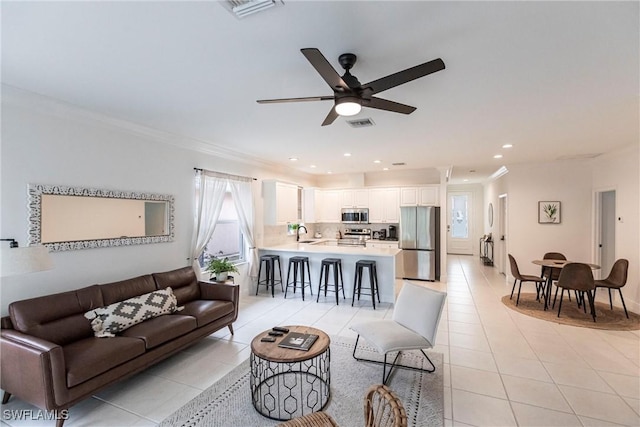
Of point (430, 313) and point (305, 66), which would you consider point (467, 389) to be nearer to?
point (430, 313)

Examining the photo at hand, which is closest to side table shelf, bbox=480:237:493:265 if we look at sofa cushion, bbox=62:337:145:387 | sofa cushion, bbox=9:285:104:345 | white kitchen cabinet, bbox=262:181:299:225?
white kitchen cabinet, bbox=262:181:299:225

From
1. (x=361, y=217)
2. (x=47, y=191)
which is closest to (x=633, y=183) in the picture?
(x=361, y=217)

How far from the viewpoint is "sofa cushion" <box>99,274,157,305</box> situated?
310 centimetres

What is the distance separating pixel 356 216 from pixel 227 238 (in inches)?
143

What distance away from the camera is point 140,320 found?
10.1 feet

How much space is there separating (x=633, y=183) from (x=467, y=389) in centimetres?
472

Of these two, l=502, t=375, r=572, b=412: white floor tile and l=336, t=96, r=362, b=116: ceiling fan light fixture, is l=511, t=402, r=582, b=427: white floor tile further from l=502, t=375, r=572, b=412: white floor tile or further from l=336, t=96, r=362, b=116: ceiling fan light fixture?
l=336, t=96, r=362, b=116: ceiling fan light fixture

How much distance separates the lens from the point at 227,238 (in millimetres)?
5500

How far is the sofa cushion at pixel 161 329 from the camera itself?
280 cm

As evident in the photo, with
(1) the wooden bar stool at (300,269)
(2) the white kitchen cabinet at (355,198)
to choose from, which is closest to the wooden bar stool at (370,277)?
(1) the wooden bar stool at (300,269)

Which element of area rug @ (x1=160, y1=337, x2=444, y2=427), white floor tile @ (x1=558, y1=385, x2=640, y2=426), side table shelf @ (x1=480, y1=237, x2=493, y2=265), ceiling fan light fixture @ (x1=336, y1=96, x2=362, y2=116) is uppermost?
ceiling fan light fixture @ (x1=336, y1=96, x2=362, y2=116)

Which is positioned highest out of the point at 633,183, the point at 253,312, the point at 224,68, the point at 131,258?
the point at 224,68

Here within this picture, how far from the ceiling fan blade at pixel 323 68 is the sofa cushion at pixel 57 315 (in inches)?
120

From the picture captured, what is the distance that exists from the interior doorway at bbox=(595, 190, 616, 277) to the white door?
5012 mm
